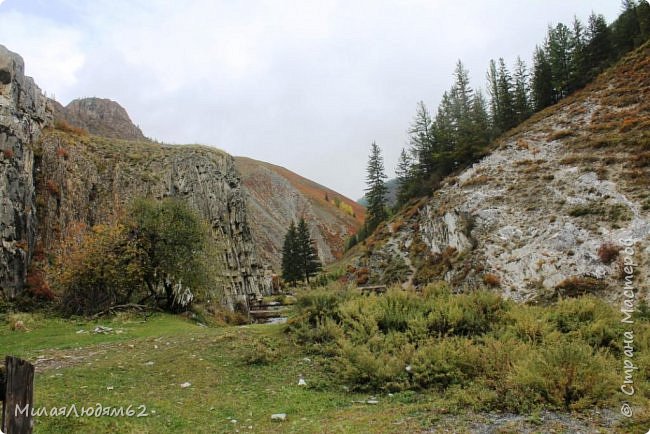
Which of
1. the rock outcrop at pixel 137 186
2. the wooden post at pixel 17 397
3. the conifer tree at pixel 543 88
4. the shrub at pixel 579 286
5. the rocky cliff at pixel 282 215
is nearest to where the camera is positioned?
the wooden post at pixel 17 397

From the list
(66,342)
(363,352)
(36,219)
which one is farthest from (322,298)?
(36,219)

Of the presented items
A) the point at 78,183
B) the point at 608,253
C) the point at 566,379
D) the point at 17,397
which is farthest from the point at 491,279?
the point at 78,183

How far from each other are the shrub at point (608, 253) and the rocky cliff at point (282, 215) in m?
86.0

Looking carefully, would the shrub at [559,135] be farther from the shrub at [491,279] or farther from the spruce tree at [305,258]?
the spruce tree at [305,258]

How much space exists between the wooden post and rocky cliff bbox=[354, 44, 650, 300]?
72.7ft

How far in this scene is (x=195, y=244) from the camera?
77.8 ft

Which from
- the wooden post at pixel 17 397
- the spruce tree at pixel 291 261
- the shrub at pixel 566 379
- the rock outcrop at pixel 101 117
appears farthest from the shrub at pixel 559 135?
the rock outcrop at pixel 101 117

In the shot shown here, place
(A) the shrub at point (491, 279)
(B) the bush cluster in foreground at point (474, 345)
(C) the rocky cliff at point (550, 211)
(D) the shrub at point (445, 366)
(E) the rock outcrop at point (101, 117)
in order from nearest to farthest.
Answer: (B) the bush cluster in foreground at point (474, 345) < (D) the shrub at point (445, 366) < (C) the rocky cliff at point (550, 211) < (A) the shrub at point (491, 279) < (E) the rock outcrop at point (101, 117)

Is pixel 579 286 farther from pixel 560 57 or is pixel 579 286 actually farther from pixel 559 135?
pixel 560 57

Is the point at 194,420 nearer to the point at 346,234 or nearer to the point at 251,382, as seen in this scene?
the point at 251,382

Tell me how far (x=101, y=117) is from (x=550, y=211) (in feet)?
243

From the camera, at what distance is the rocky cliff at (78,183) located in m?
25.8

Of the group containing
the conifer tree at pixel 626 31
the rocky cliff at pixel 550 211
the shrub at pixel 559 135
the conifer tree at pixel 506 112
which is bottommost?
the rocky cliff at pixel 550 211

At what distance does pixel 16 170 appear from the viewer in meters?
26.3
